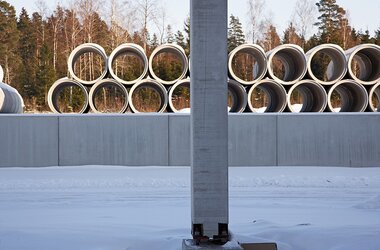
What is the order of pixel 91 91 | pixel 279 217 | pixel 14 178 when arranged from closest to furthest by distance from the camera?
pixel 279 217
pixel 14 178
pixel 91 91

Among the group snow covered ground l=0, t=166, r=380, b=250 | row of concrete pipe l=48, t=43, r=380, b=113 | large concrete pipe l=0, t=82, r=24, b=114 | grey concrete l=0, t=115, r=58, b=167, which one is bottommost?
snow covered ground l=0, t=166, r=380, b=250

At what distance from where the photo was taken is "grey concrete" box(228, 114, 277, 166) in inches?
485

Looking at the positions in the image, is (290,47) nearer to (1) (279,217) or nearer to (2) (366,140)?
(2) (366,140)

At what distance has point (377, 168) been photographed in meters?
12.3

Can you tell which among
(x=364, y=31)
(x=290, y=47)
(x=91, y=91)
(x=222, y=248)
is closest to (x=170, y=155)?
(x=91, y=91)

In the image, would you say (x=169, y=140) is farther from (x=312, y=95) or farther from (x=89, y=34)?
(x=89, y=34)

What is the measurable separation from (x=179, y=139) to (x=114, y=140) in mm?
1524

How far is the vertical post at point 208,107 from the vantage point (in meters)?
4.48

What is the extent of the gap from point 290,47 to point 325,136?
3004 mm

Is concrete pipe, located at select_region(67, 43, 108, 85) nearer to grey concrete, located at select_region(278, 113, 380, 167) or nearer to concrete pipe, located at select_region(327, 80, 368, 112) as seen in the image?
grey concrete, located at select_region(278, 113, 380, 167)

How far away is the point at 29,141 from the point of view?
12.2 metres

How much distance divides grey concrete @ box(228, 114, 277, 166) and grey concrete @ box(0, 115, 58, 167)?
417 cm

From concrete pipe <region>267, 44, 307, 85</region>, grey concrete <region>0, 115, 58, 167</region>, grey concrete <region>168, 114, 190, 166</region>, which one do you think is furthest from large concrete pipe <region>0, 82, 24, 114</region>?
concrete pipe <region>267, 44, 307, 85</region>

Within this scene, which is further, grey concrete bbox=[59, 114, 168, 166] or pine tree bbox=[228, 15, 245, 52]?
pine tree bbox=[228, 15, 245, 52]
